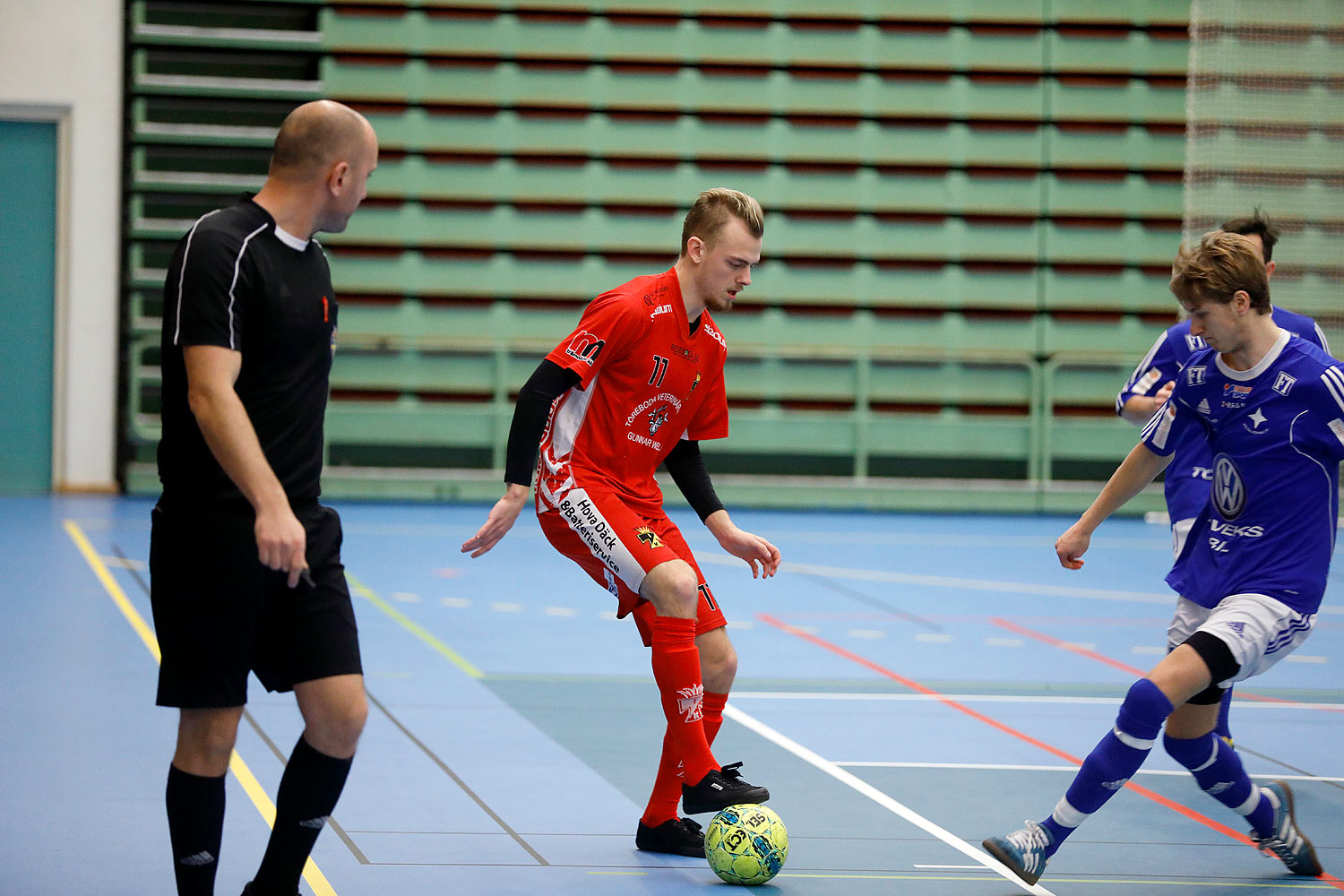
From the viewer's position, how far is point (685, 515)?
1322cm

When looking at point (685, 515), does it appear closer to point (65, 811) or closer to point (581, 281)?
point (581, 281)

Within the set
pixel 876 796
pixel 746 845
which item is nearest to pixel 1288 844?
pixel 876 796

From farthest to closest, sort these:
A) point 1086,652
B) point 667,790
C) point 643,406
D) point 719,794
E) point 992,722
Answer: point 1086,652, point 992,722, point 643,406, point 667,790, point 719,794

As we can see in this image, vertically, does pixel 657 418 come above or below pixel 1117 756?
above

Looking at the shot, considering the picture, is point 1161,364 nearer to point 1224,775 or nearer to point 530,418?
point 1224,775

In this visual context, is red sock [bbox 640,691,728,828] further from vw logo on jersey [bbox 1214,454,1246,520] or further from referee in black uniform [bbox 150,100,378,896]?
vw logo on jersey [bbox 1214,454,1246,520]

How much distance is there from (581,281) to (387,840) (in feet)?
33.5

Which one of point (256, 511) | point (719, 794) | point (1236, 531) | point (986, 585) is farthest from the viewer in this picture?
point (986, 585)

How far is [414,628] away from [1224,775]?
4.30 metres

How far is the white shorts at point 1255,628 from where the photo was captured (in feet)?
11.6

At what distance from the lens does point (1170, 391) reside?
15.9ft

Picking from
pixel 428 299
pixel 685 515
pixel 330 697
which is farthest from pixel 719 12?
pixel 330 697

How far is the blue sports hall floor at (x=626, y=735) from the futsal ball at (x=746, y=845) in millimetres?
81

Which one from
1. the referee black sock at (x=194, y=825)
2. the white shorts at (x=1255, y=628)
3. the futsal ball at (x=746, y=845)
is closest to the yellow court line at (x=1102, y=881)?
the futsal ball at (x=746, y=845)
